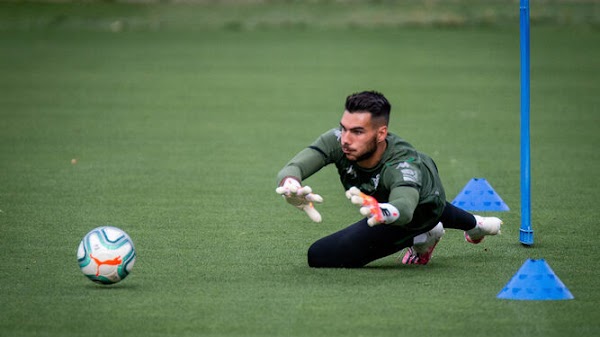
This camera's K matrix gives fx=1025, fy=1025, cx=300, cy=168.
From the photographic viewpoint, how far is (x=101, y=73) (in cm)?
1823

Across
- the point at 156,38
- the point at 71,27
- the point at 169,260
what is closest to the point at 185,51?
the point at 156,38

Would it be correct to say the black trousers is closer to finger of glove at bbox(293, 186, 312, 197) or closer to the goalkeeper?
the goalkeeper

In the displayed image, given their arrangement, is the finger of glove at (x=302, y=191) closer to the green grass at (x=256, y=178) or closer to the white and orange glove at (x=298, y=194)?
the white and orange glove at (x=298, y=194)

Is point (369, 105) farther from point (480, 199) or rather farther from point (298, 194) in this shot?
point (480, 199)

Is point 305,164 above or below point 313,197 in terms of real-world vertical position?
above

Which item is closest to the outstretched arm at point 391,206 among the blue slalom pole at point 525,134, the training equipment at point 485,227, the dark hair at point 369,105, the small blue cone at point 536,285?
the dark hair at point 369,105

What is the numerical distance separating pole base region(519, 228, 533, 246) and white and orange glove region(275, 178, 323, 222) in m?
1.91

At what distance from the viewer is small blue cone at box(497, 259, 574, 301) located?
615 centimetres

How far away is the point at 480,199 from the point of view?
8.88 m

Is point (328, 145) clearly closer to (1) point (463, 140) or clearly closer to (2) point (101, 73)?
(1) point (463, 140)

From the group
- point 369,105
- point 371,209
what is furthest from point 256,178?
point 371,209

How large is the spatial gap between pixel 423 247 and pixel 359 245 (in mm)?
479

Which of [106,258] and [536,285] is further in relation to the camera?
[106,258]

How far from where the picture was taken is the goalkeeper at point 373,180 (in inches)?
261
